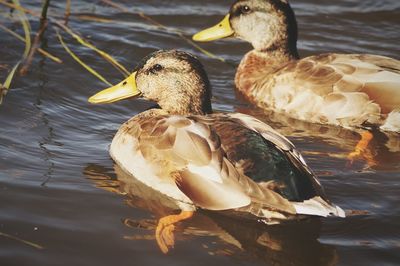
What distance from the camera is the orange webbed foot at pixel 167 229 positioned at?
5.09m

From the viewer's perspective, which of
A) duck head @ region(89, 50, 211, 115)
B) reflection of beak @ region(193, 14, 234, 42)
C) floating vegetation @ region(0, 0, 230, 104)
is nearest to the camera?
duck head @ region(89, 50, 211, 115)

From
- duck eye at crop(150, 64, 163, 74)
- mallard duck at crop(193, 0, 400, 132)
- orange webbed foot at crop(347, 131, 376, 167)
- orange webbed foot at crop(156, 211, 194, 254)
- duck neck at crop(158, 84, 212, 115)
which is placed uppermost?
duck eye at crop(150, 64, 163, 74)

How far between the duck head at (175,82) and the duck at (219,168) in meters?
0.31

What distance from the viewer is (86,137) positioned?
674 cm

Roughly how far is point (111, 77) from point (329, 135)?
7.38 feet

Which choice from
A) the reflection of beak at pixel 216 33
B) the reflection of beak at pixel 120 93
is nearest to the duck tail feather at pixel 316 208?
the reflection of beak at pixel 120 93


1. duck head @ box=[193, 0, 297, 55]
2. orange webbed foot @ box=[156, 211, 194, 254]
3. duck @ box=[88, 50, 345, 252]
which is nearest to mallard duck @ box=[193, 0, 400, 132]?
duck head @ box=[193, 0, 297, 55]

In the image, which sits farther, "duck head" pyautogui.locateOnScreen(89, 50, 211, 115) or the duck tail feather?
"duck head" pyautogui.locateOnScreen(89, 50, 211, 115)

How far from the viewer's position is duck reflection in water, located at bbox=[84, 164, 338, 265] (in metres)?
5.06

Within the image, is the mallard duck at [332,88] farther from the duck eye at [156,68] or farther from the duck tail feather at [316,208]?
the duck tail feather at [316,208]

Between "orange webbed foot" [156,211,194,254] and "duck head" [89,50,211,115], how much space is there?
1091mm

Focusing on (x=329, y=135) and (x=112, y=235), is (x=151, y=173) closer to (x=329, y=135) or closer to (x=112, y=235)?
(x=112, y=235)

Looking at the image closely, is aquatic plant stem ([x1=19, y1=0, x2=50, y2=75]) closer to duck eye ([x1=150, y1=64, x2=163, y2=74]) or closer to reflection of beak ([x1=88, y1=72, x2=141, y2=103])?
reflection of beak ([x1=88, y1=72, x2=141, y2=103])

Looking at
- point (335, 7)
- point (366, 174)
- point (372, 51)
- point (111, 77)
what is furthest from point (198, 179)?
point (335, 7)
